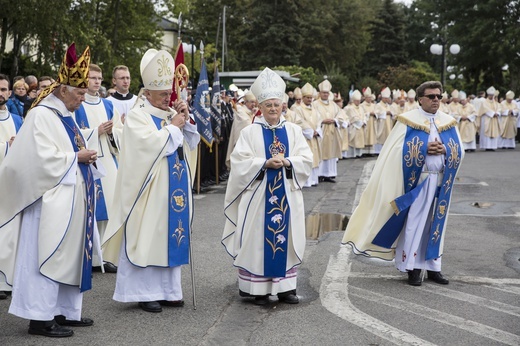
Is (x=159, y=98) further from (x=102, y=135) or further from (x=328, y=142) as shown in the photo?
(x=328, y=142)

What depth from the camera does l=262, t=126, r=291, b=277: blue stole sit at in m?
7.69

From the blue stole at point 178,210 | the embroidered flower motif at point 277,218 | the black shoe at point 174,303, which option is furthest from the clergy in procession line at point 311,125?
the black shoe at point 174,303

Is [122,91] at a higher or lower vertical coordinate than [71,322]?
higher

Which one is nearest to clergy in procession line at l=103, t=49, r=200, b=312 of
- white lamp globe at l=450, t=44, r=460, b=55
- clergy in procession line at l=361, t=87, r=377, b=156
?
clergy in procession line at l=361, t=87, r=377, b=156

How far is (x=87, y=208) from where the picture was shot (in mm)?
6871

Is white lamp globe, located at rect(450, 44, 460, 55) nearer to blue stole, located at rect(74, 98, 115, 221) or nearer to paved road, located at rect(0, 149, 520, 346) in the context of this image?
paved road, located at rect(0, 149, 520, 346)

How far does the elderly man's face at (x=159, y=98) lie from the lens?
301 inches

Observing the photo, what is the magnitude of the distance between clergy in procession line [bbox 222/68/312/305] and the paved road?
0.28m

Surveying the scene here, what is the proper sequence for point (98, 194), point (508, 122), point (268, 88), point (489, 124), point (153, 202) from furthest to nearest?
point (508, 122) < point (489, 124) < point (98, 194) < point (268, 88) < point (153, 202)

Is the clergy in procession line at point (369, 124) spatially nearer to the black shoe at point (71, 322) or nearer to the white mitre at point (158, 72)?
the white mitre at point (158, 72)

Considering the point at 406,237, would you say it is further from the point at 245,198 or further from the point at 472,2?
the point at 472,2

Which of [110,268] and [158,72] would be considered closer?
[158,72]

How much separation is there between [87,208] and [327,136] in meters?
13.6

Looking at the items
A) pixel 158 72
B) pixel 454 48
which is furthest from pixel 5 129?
pixel 454 48
